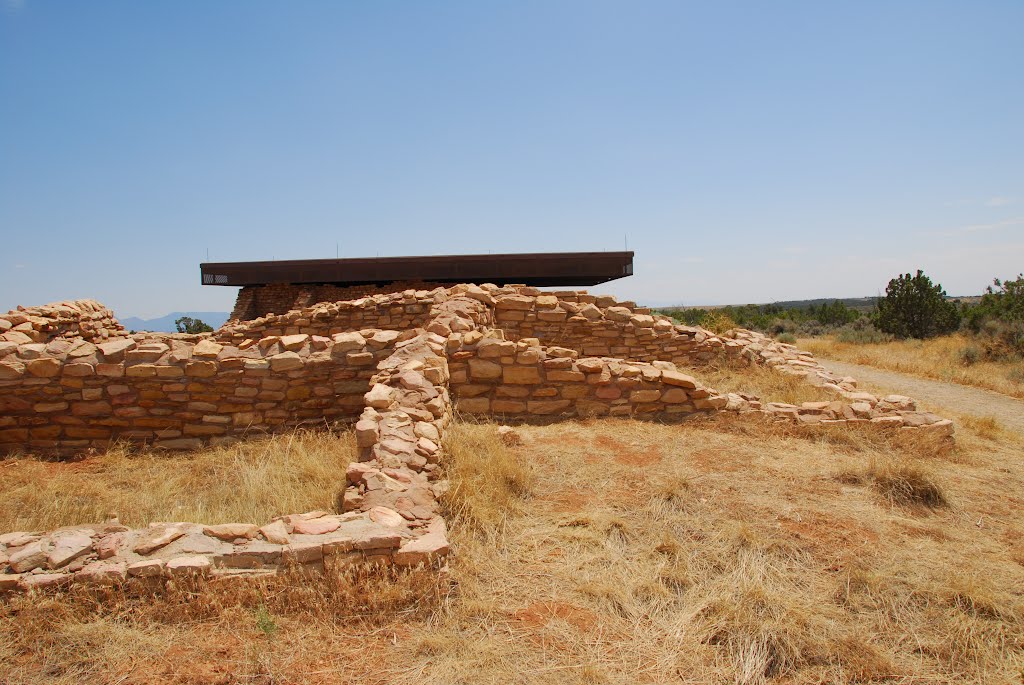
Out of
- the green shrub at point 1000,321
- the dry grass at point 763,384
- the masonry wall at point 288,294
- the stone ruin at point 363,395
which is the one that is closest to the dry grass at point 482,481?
the stone ruin at point 363,395

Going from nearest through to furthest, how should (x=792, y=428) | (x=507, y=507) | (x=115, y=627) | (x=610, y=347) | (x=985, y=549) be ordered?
(x=115, y=627)
(x=985, y=549)
(x=507, y=507)
(x=792, y=428)
(x=610, y=347)

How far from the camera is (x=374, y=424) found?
15.0ft

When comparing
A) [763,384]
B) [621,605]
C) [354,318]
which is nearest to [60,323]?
[354,318]

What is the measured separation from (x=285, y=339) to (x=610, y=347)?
218 inches

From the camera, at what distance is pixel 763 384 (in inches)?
334

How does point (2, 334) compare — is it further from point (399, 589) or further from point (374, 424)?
point (399, 589)

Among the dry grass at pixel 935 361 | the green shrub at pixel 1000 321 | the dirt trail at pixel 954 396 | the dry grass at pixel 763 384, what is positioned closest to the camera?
the dry grass at pixel 763 384

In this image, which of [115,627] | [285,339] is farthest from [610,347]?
[115,627]

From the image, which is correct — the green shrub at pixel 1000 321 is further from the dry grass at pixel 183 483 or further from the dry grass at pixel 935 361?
the dry grass at pixel 183 483

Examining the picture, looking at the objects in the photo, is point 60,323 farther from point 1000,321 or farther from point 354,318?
point 1000,321

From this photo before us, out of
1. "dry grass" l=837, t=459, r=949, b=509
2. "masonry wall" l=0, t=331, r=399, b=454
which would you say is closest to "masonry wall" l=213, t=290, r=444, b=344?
"masonry wall" l=0, t=331, r=399, b=454

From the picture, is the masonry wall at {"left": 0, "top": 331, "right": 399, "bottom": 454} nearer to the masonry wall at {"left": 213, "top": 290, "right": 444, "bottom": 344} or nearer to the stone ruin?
the stone ruin

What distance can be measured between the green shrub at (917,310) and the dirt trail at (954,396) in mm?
7457

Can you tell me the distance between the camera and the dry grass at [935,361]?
1191 centimetres
